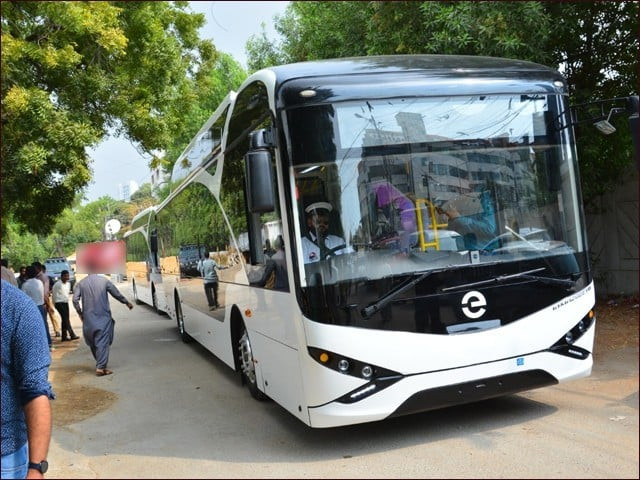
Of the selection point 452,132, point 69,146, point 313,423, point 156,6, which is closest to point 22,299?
point 313,423

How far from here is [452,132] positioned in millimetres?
5047

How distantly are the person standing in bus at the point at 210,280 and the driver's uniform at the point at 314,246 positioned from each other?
356cm

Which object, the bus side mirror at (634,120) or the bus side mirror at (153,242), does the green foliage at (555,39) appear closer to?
the bus side mirror at (634,120)

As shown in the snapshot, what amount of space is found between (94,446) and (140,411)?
131 cm

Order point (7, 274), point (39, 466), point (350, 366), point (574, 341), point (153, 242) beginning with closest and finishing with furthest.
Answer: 1. point (39, 466)
2. point (350, 366)
3. point (574, 341)
4. point (7, 274)
5. point (153, 242)

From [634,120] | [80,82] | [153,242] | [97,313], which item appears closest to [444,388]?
[634,120]

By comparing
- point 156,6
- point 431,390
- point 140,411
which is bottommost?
point 140,411

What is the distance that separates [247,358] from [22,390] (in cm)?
467

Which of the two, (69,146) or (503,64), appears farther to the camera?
(69,146)

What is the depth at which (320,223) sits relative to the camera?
193 inches

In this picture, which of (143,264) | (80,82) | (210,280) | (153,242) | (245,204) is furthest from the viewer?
(143,264)

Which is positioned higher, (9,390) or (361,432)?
(9,390)

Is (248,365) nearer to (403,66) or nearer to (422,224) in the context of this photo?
(422,224)

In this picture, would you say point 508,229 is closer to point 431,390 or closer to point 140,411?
point 431,390
